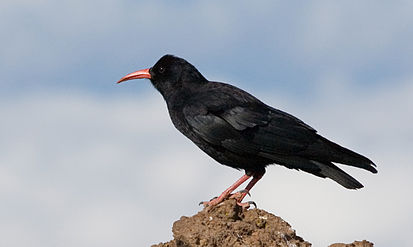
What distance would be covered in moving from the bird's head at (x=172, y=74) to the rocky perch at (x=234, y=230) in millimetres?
3055

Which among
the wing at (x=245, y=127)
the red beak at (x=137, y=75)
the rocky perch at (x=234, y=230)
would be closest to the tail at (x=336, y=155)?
the wing at (x=245, y=127)

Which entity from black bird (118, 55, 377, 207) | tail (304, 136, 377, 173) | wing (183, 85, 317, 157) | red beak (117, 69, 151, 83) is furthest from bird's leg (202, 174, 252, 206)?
red beak (117, 69, 151, 83)

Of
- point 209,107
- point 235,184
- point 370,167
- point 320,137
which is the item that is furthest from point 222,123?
point 370,167

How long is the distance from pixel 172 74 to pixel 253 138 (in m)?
1.89

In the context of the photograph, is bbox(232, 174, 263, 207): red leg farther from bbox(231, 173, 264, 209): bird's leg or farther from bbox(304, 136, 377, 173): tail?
bbox(304, 136, 377, 173): tail

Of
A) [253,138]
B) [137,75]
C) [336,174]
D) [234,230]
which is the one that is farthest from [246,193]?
[137,75]

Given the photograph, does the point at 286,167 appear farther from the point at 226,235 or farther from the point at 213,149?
the point at 226,235

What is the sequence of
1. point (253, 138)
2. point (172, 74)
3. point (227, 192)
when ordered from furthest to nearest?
point (172, 74)
point (253, 138)
point (227, 192)

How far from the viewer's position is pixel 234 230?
265 inches

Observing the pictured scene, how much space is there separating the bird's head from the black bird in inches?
18.7

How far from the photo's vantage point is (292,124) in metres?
9.05

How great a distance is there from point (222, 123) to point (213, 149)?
402mm

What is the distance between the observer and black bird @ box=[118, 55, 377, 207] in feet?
28.7

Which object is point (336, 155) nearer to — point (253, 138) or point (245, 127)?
point (253, 138)
